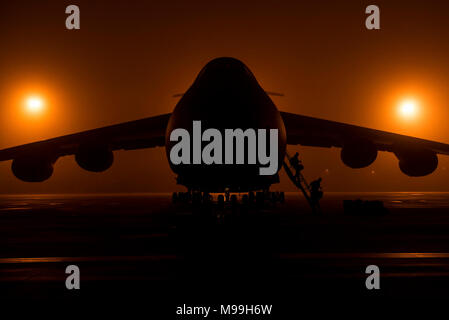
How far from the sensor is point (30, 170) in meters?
15.2

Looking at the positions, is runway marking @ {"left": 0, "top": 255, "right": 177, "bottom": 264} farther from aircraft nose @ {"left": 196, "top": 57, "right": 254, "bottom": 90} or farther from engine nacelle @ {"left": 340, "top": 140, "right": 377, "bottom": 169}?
engine nacelle @ {"left": 340, "top": 140, "right": 377, "bottom": 169}

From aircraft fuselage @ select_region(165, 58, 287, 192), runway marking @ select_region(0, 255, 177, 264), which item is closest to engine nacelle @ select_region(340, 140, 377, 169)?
aircraft fuselage @ select_region(165, 58, 287, 192)

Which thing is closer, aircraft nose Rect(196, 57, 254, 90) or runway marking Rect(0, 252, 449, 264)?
runway marking Rect(0, 252, 449, 264)

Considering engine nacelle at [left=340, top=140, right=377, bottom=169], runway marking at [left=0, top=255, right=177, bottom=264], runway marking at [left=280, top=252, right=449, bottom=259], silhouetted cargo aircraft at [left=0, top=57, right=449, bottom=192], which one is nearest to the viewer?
runway marking at [left=0, top=255, right=177, bottom=264]

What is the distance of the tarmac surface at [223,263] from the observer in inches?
167

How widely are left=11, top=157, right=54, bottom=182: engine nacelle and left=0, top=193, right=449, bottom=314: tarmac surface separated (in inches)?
234

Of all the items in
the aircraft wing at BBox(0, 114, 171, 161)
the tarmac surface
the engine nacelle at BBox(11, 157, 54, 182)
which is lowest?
the tarmac surface

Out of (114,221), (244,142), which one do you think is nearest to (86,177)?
(114,221)

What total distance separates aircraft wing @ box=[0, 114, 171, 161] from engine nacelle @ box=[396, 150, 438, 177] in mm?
8153

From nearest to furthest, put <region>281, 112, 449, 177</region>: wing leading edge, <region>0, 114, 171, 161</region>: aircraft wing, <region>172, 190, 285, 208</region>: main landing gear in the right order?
<region>281, 112, 449, 177</region>: wing leading edge, <region>172, 190, 285, 208</region>: main landing gear, <region>0, 114, 171, 161</region>: aircraft wing

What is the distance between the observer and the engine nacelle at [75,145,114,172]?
14500mm

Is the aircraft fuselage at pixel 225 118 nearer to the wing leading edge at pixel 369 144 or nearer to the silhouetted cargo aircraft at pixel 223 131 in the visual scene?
the silhouetted cargo aircraft at pixel 223 131

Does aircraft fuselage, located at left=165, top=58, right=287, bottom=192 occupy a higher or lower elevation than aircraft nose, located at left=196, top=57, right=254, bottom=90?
lower
